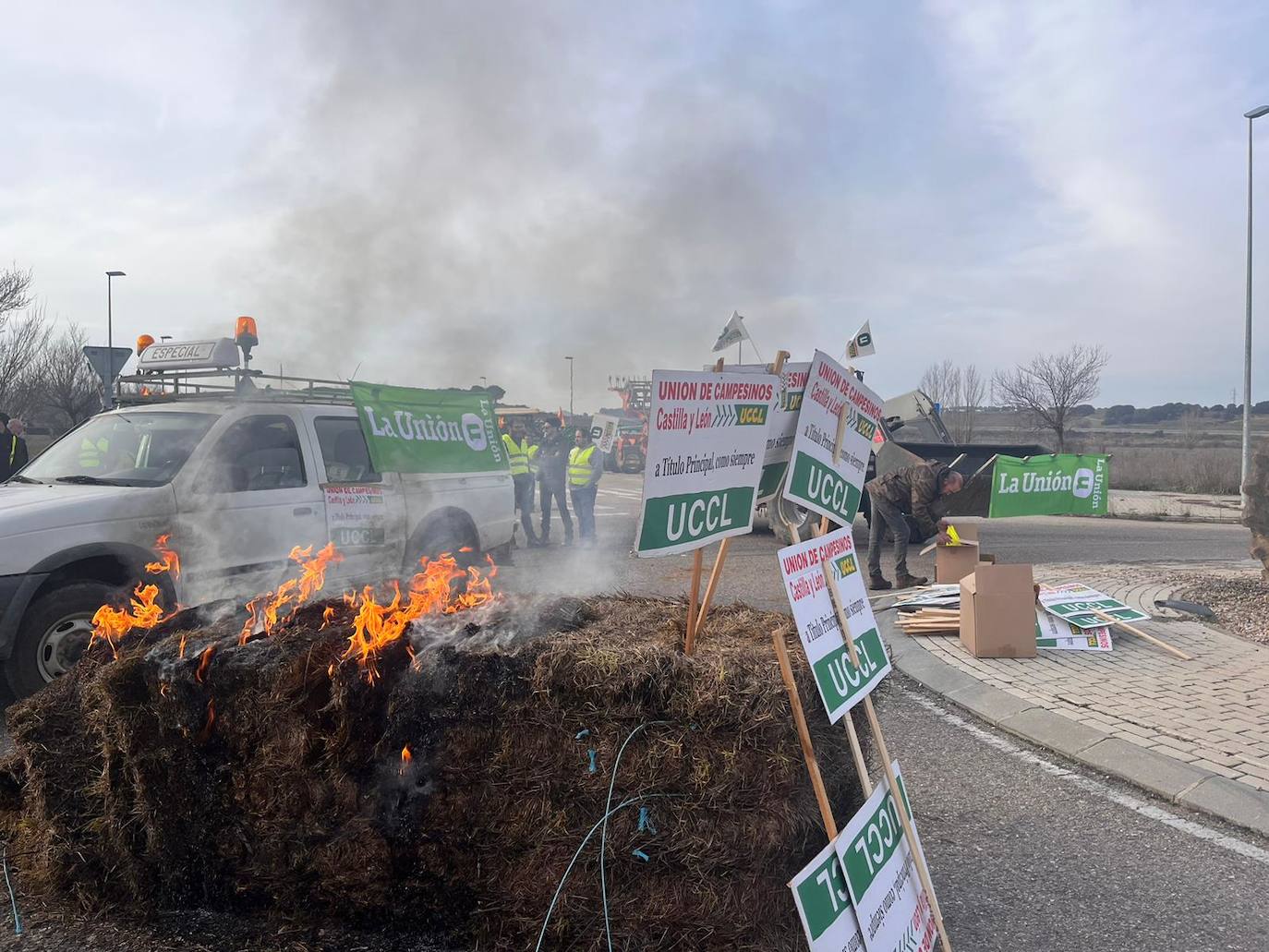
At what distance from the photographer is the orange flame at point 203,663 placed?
10.2 feet

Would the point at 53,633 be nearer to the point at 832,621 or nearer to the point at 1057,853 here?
the point at 832,621

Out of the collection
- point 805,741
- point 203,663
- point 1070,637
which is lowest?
point 1070,637

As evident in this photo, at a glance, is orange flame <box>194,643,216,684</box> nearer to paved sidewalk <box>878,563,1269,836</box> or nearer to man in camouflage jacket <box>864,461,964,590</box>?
paved sidewalk <box>878,563,1269,836</box>

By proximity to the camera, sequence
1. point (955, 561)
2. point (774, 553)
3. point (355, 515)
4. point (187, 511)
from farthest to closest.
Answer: point (774, 553), point (955, 561), point (355, 515), point (187, 511)

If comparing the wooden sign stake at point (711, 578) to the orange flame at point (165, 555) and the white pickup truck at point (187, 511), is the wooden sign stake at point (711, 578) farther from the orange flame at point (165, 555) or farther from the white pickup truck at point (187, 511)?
the white pickup truck at point (187, 511)

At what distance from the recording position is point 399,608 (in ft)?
11.7

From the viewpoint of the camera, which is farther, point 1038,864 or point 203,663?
point 1038,864

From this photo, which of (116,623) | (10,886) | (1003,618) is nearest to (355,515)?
(116,623)

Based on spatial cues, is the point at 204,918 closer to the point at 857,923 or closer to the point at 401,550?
the point at 857,923

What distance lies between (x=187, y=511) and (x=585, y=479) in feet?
26.8

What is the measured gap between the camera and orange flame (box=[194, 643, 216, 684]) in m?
3.10

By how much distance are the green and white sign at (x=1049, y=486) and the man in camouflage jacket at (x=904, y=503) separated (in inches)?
167

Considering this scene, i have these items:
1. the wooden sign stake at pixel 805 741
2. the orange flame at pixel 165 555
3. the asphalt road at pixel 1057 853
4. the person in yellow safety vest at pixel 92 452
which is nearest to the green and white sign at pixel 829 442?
the wooden sign stake at pixel 805 741

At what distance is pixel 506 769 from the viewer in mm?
2859
